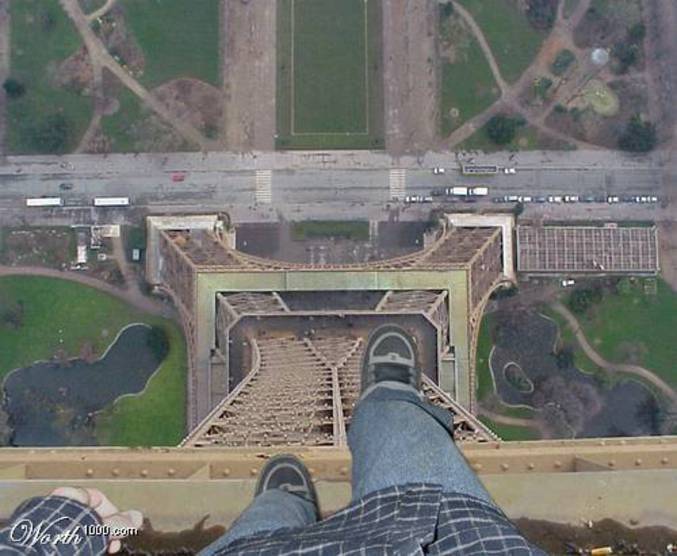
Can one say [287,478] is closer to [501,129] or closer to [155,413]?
[155,413]

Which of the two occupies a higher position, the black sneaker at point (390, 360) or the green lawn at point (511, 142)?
the green lawn at point (511, 142)

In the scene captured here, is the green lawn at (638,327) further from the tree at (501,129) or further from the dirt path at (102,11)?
the dirt path at (102,11)

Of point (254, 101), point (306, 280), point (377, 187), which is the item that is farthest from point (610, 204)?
point (254, 101)

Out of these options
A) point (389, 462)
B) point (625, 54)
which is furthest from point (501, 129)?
point (389, 462)

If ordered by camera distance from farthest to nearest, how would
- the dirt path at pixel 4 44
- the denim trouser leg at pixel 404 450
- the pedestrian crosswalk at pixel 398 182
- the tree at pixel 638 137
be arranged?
the dirt path at pixel 4 44, the pedestrian crosswalk at pixel 398 182, the tree at pixel 638 137, the denim trouser leg at pixel 404 450

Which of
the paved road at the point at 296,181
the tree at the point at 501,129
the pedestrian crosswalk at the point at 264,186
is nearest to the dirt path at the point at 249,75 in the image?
the paved road at the point at 296,181

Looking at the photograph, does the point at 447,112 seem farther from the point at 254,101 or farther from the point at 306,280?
the point at 306,280

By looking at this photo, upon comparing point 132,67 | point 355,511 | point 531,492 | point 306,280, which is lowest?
point 531,492
